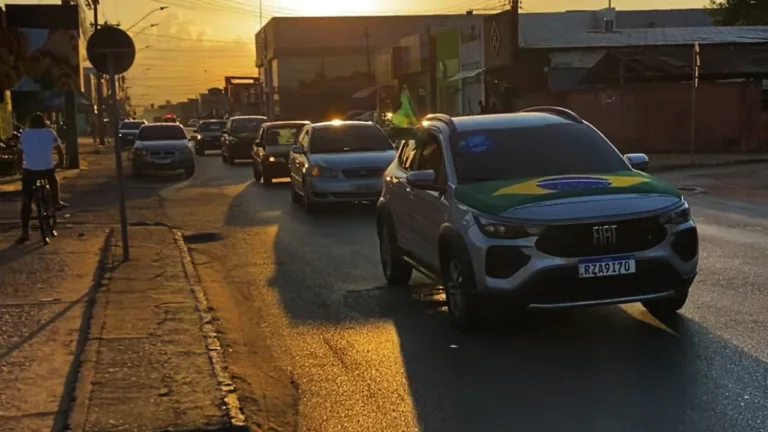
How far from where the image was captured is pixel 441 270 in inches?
335

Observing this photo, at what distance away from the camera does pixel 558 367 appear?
6.97m

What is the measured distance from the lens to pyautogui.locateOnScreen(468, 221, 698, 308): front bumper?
24.1 feet

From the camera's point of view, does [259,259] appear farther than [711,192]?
No

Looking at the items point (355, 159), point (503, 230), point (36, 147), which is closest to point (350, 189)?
point (355, 159)

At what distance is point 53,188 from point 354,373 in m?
8.63

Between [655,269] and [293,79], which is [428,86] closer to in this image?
[293,79]

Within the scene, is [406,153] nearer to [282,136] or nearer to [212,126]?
[282,136]

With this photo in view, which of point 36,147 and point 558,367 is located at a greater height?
point 36,147

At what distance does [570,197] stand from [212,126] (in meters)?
45.3

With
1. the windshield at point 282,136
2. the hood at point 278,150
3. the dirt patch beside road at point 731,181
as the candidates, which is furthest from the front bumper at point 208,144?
the dirt patch beside road at point 731,181

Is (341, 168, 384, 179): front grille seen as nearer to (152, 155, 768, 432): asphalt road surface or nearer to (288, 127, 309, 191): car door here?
(288, 127, 309, 191): car door

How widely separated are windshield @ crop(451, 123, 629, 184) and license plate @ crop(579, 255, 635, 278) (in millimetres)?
1158

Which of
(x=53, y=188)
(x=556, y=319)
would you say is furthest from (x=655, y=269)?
(x=53, y=188)

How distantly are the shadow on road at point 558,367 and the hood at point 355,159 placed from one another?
7391 millimetres
